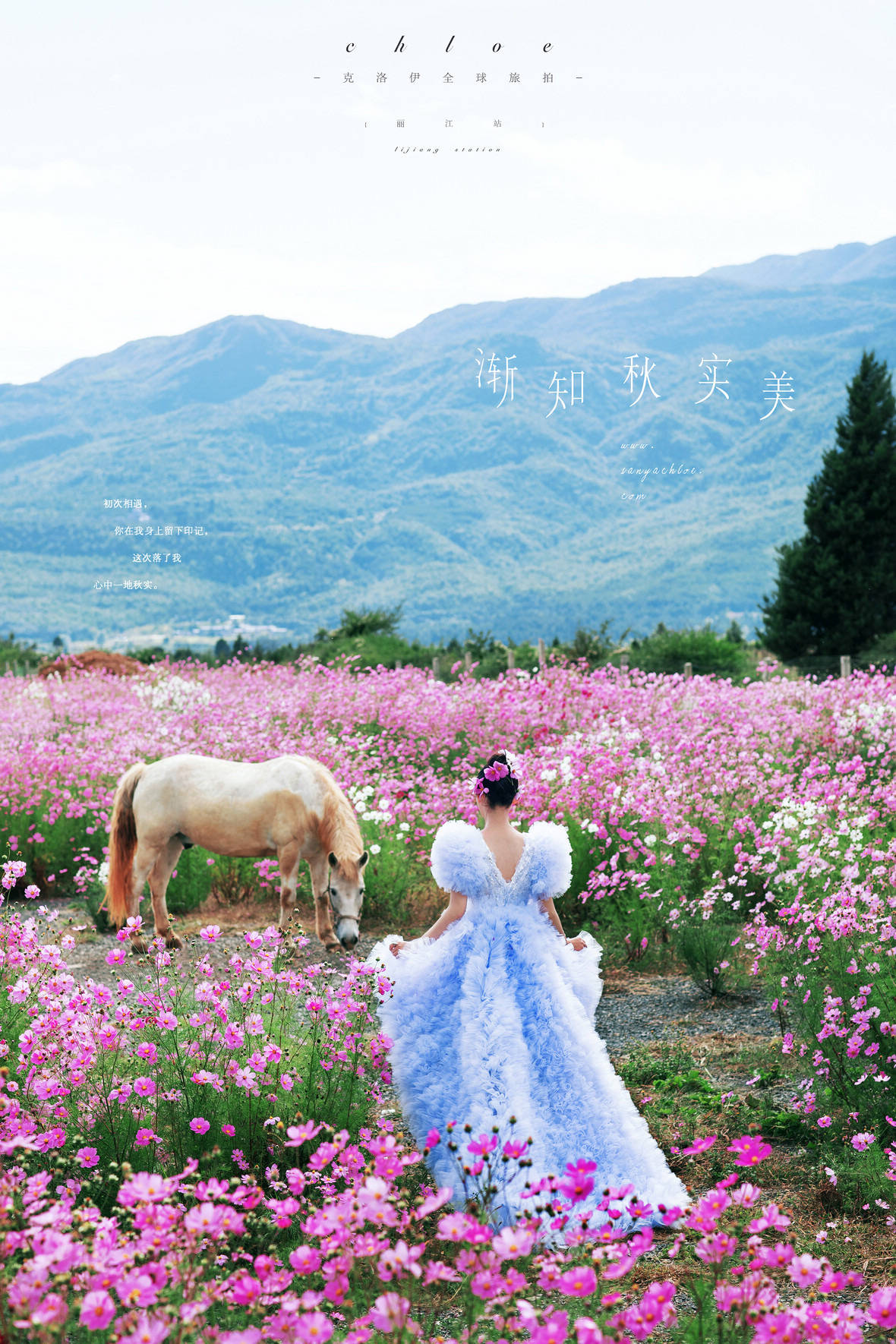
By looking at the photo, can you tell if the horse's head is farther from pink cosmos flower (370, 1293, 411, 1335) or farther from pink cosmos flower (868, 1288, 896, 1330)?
pink cosmos flower (868, 1288, 896, 1330)

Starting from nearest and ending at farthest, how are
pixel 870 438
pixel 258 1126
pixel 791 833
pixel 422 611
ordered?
pixel 258 1126, pixel 791 833, pixel 870 438, pixel 422 611

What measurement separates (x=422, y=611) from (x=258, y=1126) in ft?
624

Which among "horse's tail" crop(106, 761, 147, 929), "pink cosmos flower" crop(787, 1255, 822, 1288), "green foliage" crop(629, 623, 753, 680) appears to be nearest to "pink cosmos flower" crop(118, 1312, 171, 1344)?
"pink cosmos flower" crop(787, 1255, 822, 1288)

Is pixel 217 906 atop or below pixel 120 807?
below

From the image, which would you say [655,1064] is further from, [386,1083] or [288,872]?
[288,872]

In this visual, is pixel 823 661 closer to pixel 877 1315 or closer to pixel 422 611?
pixel 877 1315

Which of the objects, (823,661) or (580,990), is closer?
(580,990)

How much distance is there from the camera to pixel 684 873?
A: 7371mm

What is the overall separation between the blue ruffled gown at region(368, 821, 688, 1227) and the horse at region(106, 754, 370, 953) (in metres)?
2.96

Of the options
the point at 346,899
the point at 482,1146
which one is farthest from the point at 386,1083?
the point at 482,1146

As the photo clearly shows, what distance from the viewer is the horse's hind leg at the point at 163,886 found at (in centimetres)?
784

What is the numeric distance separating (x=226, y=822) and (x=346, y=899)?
42.5 inches

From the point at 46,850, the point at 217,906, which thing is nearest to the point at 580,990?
the point at 217,906

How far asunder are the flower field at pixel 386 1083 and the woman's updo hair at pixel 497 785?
91cm
